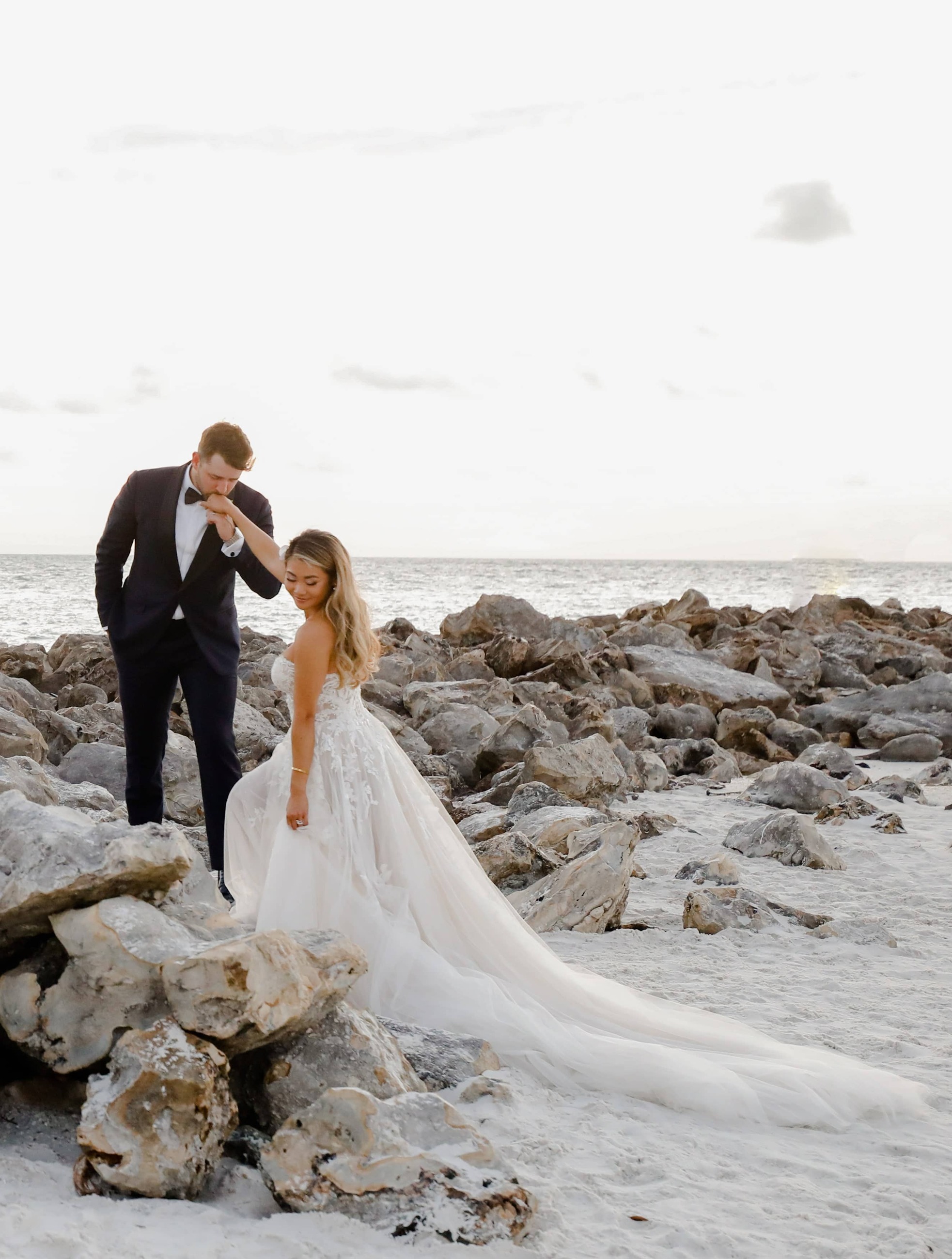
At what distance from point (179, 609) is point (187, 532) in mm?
349

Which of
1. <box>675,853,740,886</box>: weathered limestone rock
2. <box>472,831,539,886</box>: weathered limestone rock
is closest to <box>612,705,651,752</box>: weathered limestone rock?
<box>675,853,740,886</box>: weathered limestone rock

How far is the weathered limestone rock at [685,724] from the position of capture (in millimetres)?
11477

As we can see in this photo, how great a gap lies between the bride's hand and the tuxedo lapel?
1359mm

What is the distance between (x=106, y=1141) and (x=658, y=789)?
22.7 ft

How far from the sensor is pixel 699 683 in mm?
13445

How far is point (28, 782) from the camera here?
17.2 feet

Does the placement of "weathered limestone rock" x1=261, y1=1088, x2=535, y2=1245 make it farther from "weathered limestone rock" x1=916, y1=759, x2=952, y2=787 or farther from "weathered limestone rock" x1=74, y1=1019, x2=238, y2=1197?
"weathered limestone rock" x1=916, y1=759, x2=952, y2=787

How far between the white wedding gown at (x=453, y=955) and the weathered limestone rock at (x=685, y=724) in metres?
7.32

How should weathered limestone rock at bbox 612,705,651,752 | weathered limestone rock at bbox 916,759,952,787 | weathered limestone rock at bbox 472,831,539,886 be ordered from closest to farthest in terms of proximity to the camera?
1. weathered limestone rock at bbox 472,831,539,886
2. weathered limestone rock at bbox 916,759,952,787
3. weathered limestone rock at bbox 612,705,651,752

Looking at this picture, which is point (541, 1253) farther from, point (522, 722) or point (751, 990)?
point (522, 722)

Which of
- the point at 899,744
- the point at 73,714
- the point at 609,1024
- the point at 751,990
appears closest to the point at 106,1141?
the point at 609,1024

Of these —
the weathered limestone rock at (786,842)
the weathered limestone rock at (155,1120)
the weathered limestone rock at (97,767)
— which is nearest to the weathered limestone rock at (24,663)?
the weathered limestone rock at (97,767)

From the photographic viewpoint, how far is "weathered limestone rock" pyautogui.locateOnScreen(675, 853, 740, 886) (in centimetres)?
618

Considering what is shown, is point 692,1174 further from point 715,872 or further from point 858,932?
point 715,872
